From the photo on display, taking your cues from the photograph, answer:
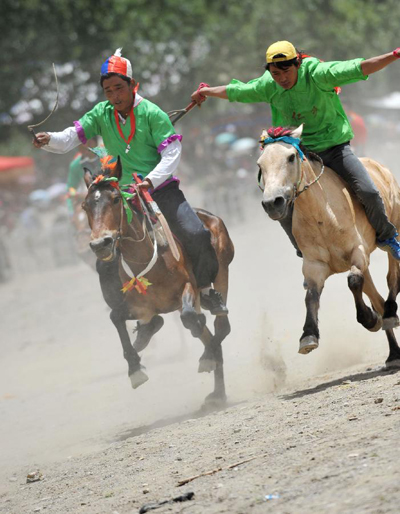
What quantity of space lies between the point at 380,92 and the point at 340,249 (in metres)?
49.7

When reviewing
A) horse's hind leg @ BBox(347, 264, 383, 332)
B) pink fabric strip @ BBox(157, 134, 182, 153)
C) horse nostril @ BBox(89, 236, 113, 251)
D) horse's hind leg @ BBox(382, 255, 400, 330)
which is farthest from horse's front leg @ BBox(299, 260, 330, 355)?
pink fabric strip @ BBox(157, 134, 182, 153)

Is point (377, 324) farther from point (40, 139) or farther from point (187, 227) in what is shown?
point (40, 139)

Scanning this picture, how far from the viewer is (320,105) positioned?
293 inches

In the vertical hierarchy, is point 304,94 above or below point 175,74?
below

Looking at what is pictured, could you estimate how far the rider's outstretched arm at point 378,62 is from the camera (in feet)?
22.3

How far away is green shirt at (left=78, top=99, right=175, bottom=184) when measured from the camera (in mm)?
8250

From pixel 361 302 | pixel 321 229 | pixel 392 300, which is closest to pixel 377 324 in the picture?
pixel 361 302

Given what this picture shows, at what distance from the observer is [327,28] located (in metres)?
38.8

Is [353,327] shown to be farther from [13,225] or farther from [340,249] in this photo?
[13,225]

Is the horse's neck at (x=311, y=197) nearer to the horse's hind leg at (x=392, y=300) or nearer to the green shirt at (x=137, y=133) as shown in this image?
the horse's hind leg at (x=392, y=300)

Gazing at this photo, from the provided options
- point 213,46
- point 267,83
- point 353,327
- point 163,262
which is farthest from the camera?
point 213,46

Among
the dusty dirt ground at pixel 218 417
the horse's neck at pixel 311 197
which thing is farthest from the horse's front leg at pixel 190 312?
the horse's neck at pixel 311 197

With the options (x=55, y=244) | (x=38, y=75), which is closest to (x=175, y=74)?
(x=38, y=75)

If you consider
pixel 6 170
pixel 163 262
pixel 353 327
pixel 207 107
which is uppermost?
pixel 207 107
